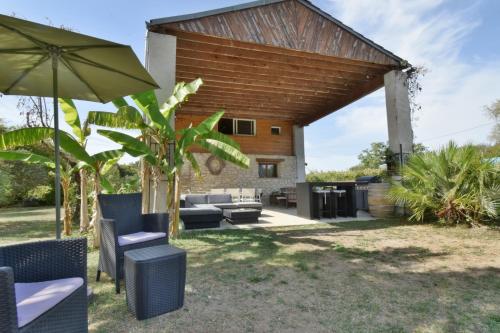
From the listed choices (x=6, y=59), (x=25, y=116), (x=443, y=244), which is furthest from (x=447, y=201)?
(x=25, y=116)

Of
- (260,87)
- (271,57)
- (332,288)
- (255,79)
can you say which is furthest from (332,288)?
(260,87)

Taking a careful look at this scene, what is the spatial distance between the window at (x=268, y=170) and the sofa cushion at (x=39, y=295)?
45.7 feet

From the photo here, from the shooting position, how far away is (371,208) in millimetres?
8703

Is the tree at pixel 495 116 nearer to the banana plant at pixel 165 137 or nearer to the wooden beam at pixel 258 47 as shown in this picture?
the wooden beam at pixel 258 47

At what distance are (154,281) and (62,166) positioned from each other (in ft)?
18.8

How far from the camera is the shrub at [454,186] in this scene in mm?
5938

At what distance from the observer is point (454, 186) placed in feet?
20.5

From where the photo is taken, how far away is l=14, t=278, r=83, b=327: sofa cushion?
1458mm

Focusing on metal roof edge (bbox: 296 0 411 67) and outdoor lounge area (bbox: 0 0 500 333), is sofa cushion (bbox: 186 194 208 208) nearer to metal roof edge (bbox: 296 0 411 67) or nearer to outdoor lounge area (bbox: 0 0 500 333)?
outdoor lounge area (bbox: 0 0 500 333)

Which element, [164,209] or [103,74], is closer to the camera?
[103,74]

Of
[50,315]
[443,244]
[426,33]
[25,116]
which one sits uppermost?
[426,33]

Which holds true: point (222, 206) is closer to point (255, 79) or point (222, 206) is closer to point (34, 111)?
point (255, 79)

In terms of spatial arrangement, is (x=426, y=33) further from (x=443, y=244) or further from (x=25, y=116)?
(x=25, y=116)

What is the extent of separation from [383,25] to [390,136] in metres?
3.65
